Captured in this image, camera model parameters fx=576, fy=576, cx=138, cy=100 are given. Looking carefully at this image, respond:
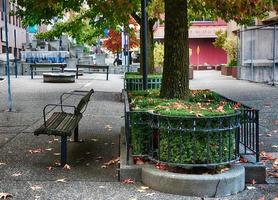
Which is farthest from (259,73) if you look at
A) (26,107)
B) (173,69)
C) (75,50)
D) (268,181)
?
(75,50)

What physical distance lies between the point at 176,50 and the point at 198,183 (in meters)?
3.75

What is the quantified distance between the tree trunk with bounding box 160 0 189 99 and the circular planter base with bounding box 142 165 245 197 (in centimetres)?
330

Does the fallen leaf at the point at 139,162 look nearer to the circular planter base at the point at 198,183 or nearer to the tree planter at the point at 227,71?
the circular planter base at the point at 198,183

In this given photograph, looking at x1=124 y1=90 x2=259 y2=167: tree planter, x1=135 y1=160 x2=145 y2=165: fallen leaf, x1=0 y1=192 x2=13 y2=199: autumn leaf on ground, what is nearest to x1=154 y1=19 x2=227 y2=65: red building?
x1=135 y1=160 x2=145 y2=165: fallen leaf

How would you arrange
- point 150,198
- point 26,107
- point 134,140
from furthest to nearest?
1. point 26,107
2. point 134,140
3. point 150,198

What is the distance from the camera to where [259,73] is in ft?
91.2

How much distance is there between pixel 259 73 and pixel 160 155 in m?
21.7

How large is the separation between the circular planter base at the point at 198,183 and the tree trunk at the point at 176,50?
3298 mm

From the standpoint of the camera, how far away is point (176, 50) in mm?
9828

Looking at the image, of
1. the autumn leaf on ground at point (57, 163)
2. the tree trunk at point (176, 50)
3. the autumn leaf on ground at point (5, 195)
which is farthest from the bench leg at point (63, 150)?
the tree trunk at point (176, 50)

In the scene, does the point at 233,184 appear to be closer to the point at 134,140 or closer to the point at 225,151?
the point at 225,151

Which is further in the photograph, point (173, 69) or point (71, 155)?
point (173, 69)

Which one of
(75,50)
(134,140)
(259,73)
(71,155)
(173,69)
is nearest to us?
(134,140)

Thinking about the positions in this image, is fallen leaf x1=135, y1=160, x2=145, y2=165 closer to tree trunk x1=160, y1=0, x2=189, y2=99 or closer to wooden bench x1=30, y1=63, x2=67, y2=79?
tree trunk x1=160, y1=0, x2=189, y2=99
